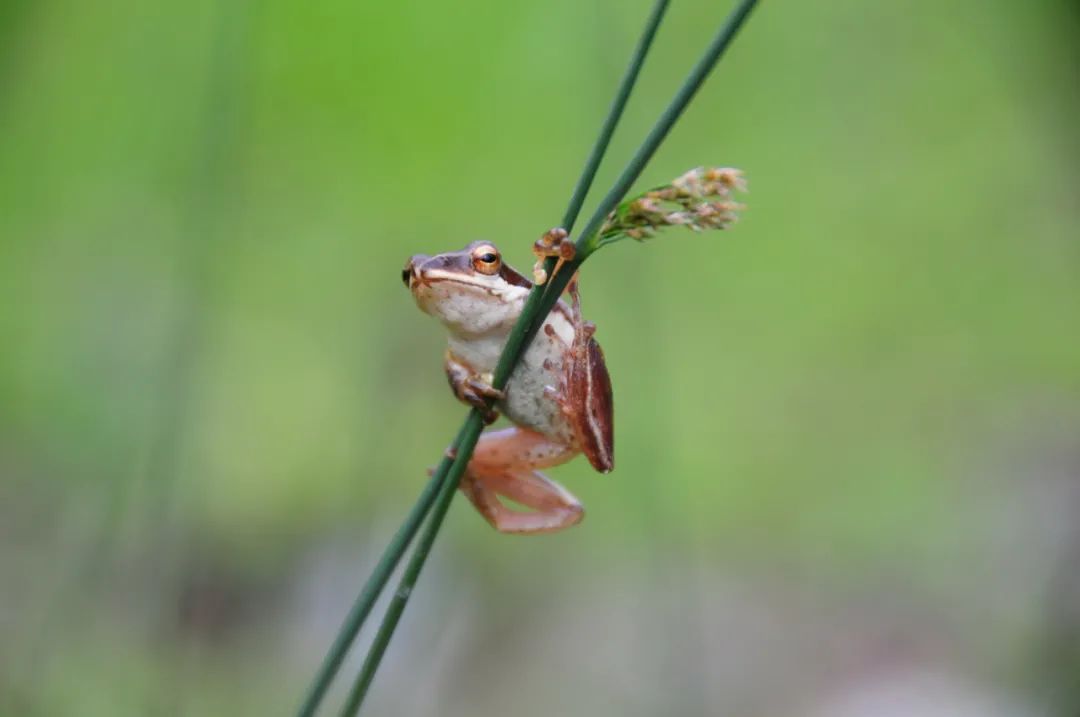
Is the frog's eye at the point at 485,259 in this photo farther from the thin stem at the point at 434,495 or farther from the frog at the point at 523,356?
the thin stem at the point at 434,495

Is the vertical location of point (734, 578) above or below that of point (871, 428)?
below

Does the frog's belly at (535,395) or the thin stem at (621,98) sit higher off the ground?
the thin stem at (621,98)

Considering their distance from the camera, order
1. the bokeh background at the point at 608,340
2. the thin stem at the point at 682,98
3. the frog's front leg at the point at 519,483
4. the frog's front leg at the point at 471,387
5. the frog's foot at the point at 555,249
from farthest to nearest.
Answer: the bokeh background at the point at 608,340 < the frog's front leg at the point at 519,483 < the frog's front leg at the point at 471,387 < the frog's foot at the point at 555,249 < the thin stem at the point at 682,98

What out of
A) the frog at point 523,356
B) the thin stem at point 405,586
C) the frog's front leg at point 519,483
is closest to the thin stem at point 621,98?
→ the thin stem at point 405,586

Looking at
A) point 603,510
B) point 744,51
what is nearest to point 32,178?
point 603,510

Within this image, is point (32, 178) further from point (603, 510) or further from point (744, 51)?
point (744, 51)

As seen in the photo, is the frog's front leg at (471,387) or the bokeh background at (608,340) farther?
the bokeh background at (608,340)

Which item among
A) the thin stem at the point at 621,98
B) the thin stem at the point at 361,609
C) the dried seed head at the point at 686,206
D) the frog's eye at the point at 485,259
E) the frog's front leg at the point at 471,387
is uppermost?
the thin stem at the point at 621,98
